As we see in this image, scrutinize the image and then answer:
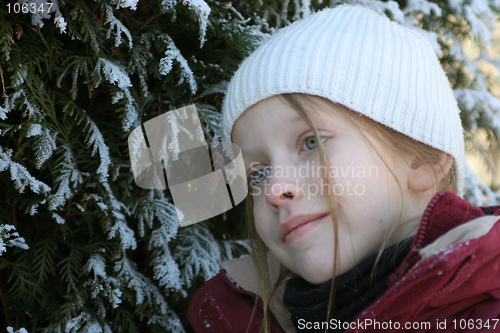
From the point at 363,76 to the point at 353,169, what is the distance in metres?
0.30

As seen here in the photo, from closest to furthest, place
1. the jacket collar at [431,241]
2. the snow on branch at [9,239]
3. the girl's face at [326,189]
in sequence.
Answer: the jacket collar at [431,241] < the girl's face at [326,189] < the snow on branch at [9,239]

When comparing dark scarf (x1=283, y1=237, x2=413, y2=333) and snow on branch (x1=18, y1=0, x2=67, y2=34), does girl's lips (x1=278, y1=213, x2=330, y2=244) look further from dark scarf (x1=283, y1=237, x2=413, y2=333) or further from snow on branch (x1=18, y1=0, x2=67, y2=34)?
snow on branch (x1=18, y1=0, x2=67, y2=34)

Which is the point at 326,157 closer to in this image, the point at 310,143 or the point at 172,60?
the point at 310,143

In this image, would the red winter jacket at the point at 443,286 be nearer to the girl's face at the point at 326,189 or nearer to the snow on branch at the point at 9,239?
the girl's face at the point at 326,189

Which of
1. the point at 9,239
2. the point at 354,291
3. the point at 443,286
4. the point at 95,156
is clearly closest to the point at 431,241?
the point at 443,286

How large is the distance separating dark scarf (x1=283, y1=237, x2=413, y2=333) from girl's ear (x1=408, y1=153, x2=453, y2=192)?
0.69 ft

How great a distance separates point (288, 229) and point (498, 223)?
558 millimetres

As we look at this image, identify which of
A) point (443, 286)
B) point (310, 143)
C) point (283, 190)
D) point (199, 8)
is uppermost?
point (199, 8)

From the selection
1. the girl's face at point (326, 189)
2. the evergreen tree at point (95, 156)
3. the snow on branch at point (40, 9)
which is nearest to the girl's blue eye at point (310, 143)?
the girl's face at point (326, 189)

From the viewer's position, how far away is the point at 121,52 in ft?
5.28

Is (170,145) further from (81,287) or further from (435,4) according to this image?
(435,4)

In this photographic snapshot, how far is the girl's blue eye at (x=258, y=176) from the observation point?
1.40m

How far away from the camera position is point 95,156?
159cm

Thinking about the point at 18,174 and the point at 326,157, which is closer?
the point at 326,157
